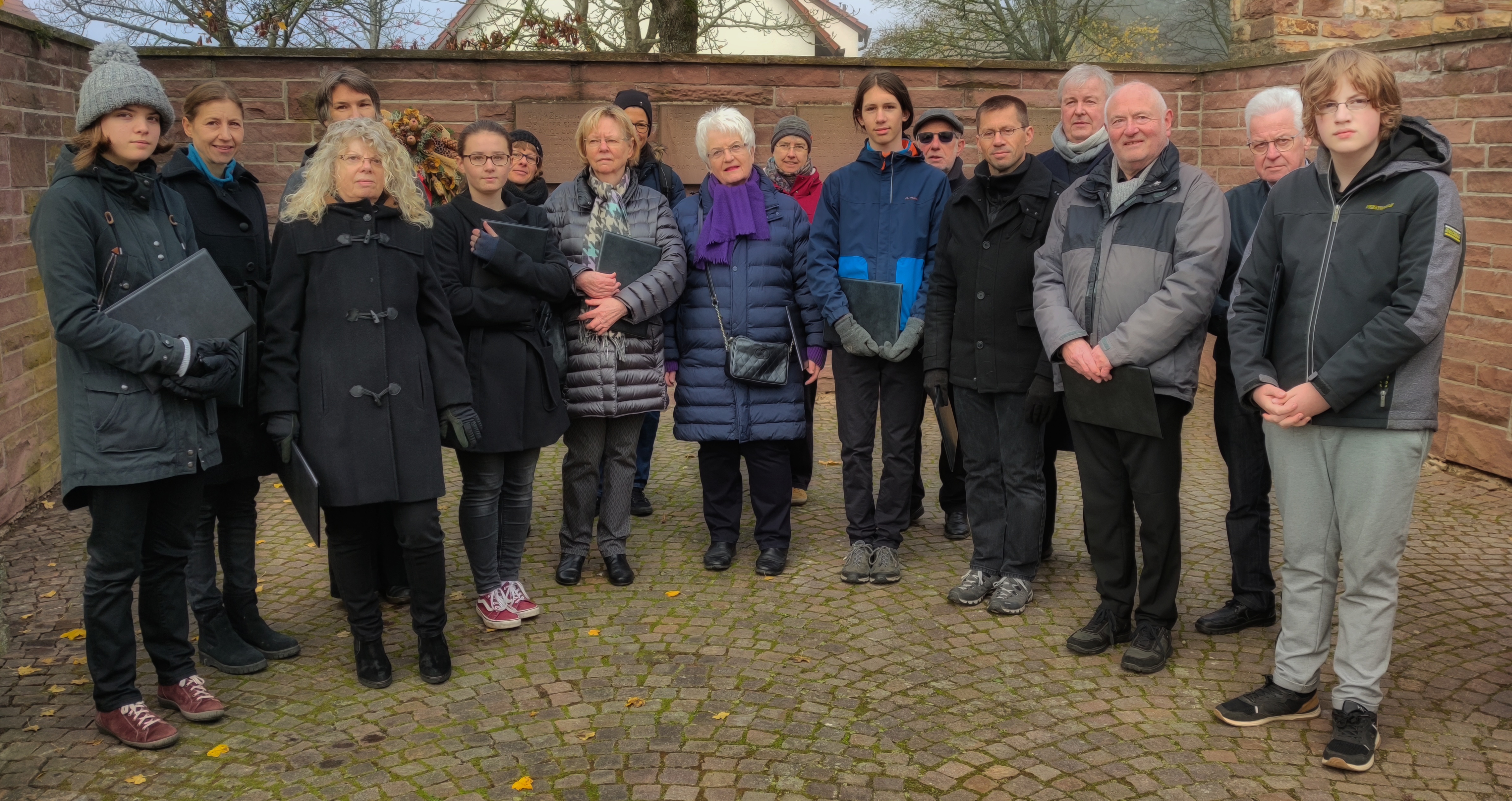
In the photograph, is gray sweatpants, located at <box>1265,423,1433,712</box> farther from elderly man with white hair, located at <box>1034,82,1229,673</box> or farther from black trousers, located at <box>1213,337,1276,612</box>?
black trousers, located at <box>1213,337,1276,612</box>

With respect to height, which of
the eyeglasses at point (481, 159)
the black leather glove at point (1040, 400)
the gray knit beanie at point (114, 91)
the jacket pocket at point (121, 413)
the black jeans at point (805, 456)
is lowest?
the black jeans at point (805, 456)

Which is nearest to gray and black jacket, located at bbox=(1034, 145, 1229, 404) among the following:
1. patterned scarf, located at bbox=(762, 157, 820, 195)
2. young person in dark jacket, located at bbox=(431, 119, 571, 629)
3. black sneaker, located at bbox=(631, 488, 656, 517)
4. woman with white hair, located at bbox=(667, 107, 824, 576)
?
woman with white hair, located at bbox=(667, 107, 824, 576)

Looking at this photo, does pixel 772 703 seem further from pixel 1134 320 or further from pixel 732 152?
pixel 732 152

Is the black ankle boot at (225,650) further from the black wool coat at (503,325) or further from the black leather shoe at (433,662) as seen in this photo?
the black wool coat at (503,325)

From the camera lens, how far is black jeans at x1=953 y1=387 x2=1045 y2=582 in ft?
16.7

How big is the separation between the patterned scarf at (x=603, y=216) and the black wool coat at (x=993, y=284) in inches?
54.8

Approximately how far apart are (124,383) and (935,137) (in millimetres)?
3987

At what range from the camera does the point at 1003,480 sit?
530 centimetres

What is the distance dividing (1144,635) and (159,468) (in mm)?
3428

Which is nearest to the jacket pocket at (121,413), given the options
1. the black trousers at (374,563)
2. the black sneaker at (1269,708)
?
the black trousers at (374,563)

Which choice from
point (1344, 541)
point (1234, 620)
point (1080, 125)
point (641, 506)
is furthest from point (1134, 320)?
point (641, 506)

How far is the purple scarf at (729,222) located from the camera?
17.8 feet

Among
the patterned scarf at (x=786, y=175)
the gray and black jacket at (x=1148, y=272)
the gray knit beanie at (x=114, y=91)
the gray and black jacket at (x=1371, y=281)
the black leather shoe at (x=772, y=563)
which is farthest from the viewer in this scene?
the patterned scarf at (x=786, y=175)

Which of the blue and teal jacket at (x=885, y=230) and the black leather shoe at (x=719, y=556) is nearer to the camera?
the blue and teal jacket at (x=885, y=230)
